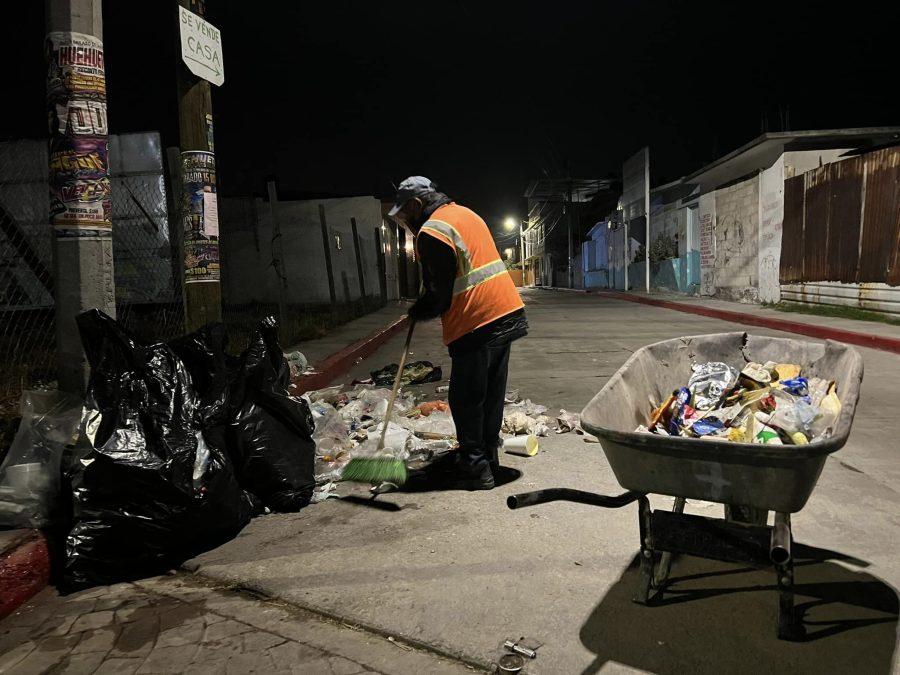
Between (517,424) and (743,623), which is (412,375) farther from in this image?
(743,623)

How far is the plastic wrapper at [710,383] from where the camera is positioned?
2934mm

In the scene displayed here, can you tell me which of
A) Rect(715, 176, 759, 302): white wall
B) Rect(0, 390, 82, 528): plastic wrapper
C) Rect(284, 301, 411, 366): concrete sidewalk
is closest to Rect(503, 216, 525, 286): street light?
Rect(715, 176, 759, 302): white wall

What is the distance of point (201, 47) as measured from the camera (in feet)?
15.0

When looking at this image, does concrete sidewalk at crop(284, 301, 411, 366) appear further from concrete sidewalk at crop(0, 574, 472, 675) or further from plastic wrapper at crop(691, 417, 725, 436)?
plastic wrapper at crop(691, 417, 725, 436)

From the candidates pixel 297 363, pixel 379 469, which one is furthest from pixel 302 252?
pixel 379 469

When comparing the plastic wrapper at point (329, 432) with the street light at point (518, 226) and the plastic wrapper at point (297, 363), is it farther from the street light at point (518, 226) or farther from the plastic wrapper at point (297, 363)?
the street light at point (518, 226)

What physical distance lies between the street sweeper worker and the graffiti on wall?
1.64 meters

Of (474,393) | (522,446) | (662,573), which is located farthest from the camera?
(522,446)

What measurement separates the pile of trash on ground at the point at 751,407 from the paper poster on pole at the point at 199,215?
3.38 metres

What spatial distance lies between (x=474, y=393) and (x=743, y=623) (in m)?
1.85

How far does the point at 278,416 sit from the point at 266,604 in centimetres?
121

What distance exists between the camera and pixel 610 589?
2.51 metres

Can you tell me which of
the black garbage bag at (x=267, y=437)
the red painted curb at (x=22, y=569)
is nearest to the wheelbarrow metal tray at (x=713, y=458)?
the black garbage bag at (x=267, y=437)

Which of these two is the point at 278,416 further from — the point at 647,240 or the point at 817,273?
the point at 647,240
